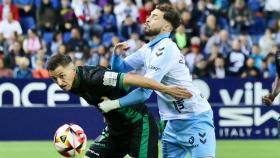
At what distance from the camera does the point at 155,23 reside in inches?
320

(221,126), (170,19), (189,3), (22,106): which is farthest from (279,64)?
(189,3)

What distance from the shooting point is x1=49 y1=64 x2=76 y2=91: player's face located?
7.72 m

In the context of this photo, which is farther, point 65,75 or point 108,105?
point 65,75

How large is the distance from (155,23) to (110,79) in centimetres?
80

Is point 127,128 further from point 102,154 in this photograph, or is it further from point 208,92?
point 208,92

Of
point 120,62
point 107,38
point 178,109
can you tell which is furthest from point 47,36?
point 178,109

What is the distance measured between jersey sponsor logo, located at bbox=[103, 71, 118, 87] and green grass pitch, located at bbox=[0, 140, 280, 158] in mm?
5620

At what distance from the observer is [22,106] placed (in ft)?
51.4

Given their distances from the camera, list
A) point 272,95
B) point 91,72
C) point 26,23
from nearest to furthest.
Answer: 1. point 91,72
2. point 272,95
3. point 26,23

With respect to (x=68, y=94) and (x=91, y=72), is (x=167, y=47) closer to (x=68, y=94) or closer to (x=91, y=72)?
(x=91, y=72)

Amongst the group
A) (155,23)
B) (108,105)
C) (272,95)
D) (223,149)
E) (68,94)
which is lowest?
(223,149)

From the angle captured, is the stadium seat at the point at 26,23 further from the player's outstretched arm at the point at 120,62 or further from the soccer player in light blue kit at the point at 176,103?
the soccer player in light blue kit at the point at 176,103

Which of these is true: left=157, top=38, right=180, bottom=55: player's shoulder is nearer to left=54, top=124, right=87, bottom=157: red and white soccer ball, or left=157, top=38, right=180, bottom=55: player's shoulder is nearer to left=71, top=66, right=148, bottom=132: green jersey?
left=71, top=66, right=148, bottom=132: green jersey

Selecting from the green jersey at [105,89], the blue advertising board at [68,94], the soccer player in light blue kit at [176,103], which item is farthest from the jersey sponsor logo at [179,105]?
the blue advertising board at [68,94]
